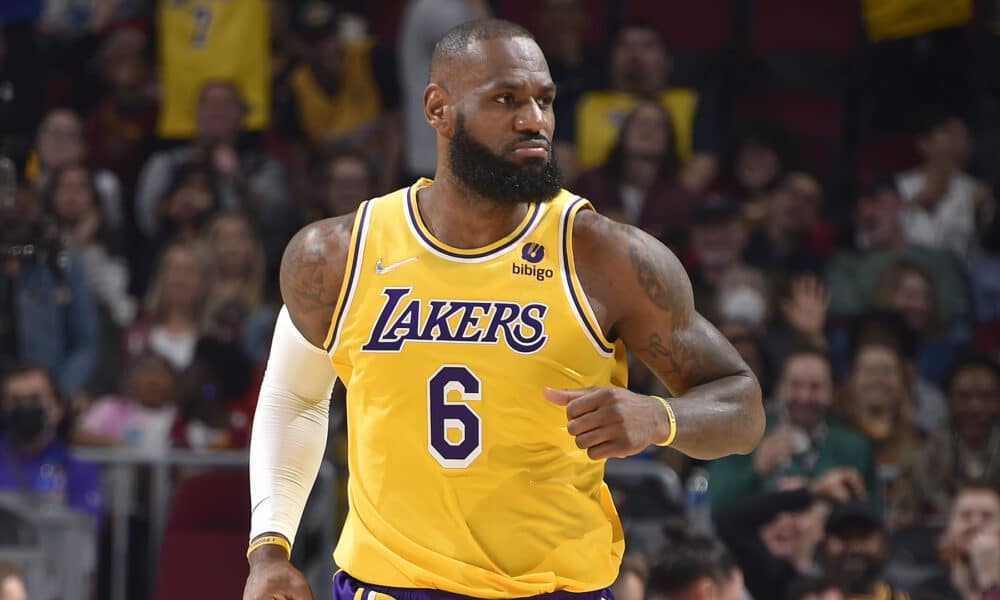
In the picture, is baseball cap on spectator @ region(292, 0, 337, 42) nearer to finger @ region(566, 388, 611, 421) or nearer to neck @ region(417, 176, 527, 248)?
neck @ region(417, 176, 527, 248)

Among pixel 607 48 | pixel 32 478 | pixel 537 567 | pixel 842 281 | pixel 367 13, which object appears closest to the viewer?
pixel 537 567

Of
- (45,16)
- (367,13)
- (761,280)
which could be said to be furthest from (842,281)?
(45,16)

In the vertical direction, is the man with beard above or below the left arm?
below

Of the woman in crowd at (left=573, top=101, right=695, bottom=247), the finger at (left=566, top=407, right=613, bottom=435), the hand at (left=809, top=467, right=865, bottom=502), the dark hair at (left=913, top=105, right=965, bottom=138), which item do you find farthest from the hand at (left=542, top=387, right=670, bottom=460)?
the dark hair at (left=913, top=105, right=965, bottom=138)

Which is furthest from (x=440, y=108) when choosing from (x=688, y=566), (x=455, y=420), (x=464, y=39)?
(x=688, y=566)

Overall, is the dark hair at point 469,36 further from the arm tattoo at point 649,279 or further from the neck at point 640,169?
the neck at point 640,169

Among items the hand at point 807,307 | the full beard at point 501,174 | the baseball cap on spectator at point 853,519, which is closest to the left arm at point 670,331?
the full beard at point 501,174

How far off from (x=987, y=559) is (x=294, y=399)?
137 inches

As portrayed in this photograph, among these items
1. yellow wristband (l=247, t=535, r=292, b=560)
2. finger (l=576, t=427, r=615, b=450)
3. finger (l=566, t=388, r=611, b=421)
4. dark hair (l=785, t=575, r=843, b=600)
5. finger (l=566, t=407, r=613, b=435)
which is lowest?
dark hair (l=785, t=575, r=843, b=600)

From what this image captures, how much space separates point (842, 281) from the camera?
8.73m

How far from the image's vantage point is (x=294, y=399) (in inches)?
156

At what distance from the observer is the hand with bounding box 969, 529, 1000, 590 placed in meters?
6.31

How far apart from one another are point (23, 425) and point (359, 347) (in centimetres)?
396

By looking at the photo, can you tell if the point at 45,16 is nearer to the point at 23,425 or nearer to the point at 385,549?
the point at 23,425
